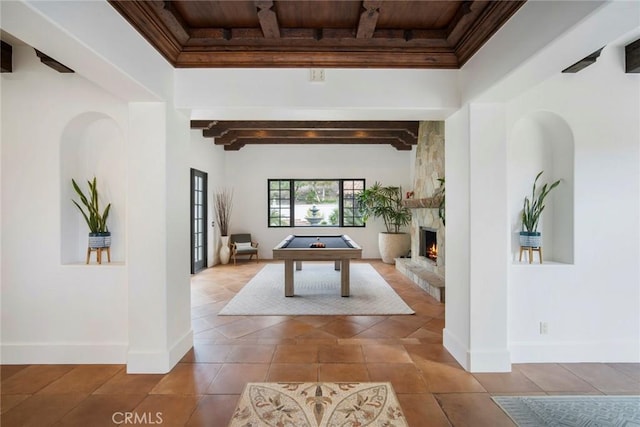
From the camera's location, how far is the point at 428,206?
598cm

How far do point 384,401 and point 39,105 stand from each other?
400cm

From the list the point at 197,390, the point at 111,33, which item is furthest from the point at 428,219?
the point at 111,33

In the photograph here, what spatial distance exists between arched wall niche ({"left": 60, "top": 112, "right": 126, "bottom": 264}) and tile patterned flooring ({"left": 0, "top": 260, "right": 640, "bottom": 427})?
1.15 metres

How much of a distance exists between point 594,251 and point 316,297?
3.53 meters

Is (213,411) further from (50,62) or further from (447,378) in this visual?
(50,62)

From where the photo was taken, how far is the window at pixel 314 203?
28.7 feet

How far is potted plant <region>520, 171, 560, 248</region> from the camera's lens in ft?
9.57

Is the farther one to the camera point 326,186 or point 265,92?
point 326,186

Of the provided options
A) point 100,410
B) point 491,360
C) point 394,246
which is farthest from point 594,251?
point 394,246

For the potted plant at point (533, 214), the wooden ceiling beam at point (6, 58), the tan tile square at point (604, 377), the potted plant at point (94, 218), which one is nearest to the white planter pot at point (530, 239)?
the potted plant at point (533, 214)

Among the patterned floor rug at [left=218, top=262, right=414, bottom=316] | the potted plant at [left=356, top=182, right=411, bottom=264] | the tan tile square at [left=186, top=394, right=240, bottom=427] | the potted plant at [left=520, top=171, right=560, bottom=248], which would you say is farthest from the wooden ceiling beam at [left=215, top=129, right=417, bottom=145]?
→ the tan tile square at [left=186, top=394, right=240, bottom=427]

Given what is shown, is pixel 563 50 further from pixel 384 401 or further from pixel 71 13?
pixel 71 13

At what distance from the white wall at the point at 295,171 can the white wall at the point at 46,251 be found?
5.78m

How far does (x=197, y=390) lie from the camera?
2.44 metres
